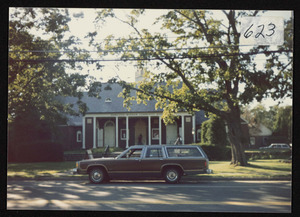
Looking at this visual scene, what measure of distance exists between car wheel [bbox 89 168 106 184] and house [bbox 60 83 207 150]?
2342 millimetres

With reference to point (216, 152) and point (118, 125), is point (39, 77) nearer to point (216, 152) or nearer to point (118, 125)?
point (118, 125)

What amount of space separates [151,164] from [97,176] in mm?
2375

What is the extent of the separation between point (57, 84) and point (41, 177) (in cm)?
479

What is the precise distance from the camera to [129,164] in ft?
42.9

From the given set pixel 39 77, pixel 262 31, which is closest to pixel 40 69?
pixel 39 77

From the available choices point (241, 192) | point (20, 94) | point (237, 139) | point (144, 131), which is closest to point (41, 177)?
point (20, 94)

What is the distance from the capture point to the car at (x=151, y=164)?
1296cm

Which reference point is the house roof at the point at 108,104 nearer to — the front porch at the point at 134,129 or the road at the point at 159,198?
the front porch at the point at 134,129

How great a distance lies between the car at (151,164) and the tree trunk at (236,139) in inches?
245

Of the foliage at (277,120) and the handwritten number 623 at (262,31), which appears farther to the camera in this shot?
the foliage at (277,120)

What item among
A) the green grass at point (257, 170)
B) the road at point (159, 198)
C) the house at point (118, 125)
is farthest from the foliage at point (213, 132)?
the road at point (159, 198)

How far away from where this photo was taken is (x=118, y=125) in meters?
18.6
